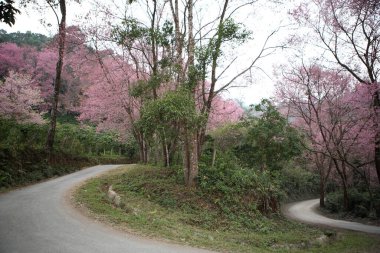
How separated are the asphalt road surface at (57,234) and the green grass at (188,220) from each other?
1.99 ft

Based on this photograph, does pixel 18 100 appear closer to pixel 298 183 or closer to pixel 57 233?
pixel 57 233

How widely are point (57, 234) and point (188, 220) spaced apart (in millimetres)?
4076

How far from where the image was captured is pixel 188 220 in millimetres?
9234

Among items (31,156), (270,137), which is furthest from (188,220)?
(270,137)

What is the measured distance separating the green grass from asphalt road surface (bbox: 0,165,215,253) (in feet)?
1.99

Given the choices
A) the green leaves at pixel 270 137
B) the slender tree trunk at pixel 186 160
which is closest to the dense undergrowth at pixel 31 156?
the slender tree trunk at pixel 186 160

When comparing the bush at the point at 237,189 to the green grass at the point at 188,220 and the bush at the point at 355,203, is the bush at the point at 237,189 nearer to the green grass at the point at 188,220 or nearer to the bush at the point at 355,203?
the green grass at the point at 188,220

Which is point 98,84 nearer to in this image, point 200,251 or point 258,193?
point 258,193

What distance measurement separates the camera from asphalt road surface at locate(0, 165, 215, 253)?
5672 millimetres

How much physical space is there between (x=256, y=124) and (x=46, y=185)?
40.3ft

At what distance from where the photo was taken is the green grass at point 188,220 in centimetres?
758

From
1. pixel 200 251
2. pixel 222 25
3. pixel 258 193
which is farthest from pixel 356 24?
pixel 200 251

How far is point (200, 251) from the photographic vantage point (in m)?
6.42

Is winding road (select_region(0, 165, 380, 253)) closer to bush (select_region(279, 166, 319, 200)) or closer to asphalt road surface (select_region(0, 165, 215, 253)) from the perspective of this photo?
asphalt road surface (select_region(0, 165, 215, 253))
